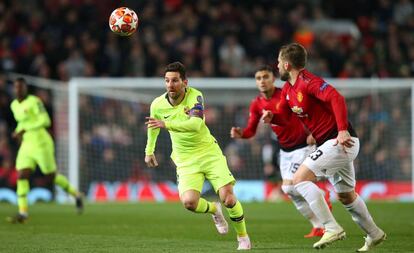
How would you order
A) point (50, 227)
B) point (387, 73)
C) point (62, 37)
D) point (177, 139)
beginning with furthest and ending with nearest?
point (387, 73), point (62, 37), point (50, 227), point (177, 139)

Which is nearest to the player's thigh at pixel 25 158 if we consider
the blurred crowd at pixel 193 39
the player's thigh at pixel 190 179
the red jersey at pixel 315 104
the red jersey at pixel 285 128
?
the red jersey at pixel 285 128

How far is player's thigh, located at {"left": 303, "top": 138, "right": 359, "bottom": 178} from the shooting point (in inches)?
362

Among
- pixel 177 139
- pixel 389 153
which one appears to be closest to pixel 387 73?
pixel 389 153

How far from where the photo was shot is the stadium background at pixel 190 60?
21578 mm

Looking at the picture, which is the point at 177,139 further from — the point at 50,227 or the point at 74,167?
the point at 74,167

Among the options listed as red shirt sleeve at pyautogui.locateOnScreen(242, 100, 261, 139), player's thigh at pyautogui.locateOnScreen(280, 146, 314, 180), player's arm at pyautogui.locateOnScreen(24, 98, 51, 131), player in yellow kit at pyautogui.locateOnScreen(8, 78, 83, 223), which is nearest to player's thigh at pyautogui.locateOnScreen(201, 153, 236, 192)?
red shirt sleeve at pyautogui.locateOnScreen(242, 100, 261, 139)

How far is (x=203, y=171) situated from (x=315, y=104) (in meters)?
1.53

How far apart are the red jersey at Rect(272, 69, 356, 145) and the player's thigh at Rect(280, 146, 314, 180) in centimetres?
245

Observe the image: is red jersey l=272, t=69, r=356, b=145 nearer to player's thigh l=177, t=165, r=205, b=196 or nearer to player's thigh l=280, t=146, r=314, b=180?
player's thigh l=177, t=165, r=205, b=196

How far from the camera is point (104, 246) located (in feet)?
33.8

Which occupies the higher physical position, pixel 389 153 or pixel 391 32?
pixel 391 32

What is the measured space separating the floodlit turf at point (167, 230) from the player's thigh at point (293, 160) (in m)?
0.81

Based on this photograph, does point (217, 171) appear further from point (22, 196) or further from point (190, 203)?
point (22, 196)

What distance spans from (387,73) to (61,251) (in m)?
16.0
